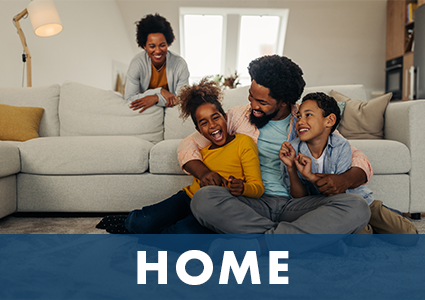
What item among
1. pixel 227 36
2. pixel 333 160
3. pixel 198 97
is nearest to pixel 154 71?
pixel 198 97

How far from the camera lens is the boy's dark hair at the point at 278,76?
1.31 m

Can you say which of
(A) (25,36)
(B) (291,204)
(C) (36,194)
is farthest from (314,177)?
(A) (25,36)

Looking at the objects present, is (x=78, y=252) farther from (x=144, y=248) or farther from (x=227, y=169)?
(x=227, y=169)

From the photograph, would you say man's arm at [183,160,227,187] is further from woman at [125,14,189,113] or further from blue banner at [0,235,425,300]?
woman at [125,14,189,113]

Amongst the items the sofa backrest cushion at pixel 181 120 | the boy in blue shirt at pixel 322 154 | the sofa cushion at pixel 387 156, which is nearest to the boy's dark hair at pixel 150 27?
the sofa backrest cushion at pixel 181 120

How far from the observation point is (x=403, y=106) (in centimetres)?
183

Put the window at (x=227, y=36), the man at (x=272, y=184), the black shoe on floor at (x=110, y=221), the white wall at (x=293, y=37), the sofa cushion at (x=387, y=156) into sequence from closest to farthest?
the man at (x=272, y=184)
the black shoe on floor at (x=110, y=221)
the sofa cushion at (x=387, y=156)
the white wall at (x=293, y=37)
the window at (x=227, y=36)

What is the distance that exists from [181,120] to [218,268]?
135cm

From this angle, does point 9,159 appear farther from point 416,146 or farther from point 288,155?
point 416,146

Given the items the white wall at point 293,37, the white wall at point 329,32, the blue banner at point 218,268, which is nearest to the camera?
the blue banner at point 218,268

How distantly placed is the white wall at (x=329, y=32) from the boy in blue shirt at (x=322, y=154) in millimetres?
4229

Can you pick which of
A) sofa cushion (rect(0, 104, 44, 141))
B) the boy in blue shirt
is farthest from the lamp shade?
the boy in blue shirt

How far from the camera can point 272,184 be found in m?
1.32

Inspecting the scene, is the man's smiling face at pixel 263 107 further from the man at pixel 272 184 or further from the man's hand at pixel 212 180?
the man's hand at pixel 212 180
